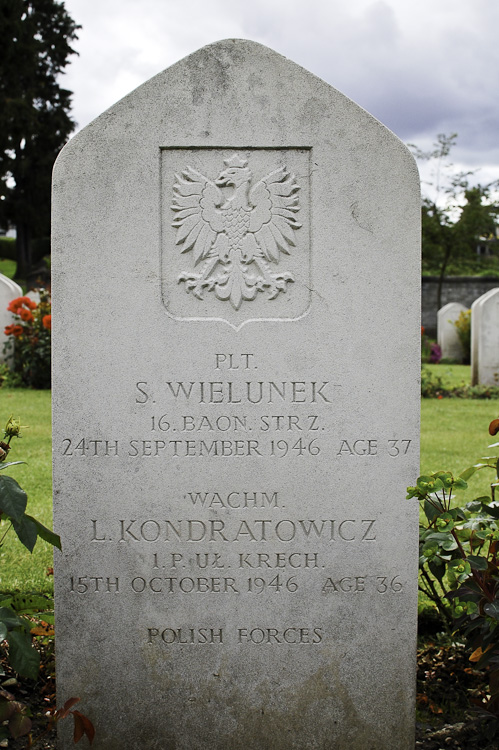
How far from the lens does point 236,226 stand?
2.66 m

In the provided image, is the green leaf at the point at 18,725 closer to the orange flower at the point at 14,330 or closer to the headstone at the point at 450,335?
the orange flower at the point at 14,330

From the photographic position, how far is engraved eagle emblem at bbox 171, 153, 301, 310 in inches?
103

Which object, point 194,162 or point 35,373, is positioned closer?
point 194,162

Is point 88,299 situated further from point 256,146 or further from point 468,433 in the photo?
point 468,433

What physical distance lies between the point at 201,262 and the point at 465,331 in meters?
16.0

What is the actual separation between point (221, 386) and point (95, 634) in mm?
1027

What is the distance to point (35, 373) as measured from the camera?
36.1ft

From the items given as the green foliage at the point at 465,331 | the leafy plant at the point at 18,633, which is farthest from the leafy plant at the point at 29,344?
the green foliage at the point at 465,331

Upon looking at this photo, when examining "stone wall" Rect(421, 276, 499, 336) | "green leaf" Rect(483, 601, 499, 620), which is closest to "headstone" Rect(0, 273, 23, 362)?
"green leaf" Rect(483, 601, 499, 620)

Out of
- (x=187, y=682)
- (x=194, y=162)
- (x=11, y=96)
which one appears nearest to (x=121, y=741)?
(x=187, y=682)

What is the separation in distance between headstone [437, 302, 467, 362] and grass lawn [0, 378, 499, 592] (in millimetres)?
7560

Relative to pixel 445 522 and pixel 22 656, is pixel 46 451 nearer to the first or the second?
pixel 22 656

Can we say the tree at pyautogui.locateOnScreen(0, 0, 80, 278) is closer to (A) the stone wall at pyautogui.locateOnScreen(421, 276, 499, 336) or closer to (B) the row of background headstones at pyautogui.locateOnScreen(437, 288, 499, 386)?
(A) the stone wall at pyautogui.locateOnScreen(421, 276, 499, 336)

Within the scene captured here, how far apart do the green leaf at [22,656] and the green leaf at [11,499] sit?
1.41 ft
